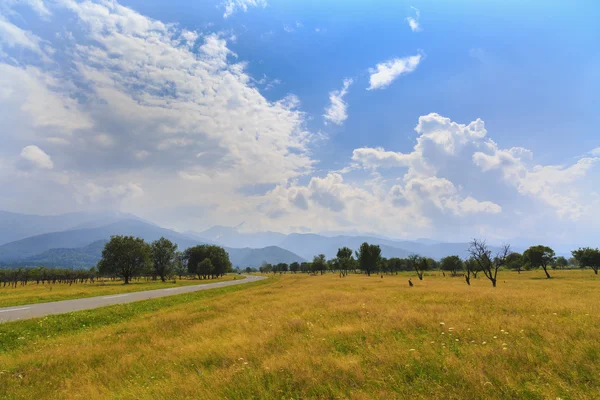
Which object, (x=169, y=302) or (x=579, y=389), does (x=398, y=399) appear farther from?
(x=169, y=302)

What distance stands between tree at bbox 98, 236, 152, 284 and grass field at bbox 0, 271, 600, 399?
78.7 m

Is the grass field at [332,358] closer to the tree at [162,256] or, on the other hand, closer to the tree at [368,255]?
the tree at [162,256]

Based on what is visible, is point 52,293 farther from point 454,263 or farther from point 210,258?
point 454,263

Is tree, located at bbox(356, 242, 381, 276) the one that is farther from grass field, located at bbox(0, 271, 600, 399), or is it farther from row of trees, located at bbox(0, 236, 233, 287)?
grass field, located at bbox(0, 271, 600, 399)

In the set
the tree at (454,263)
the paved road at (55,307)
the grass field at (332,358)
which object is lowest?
the tree at (454,263)

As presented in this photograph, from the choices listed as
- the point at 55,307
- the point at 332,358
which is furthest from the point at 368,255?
the point at 332,358

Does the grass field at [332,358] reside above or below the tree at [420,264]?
above

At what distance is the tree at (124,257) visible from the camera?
83375 mm

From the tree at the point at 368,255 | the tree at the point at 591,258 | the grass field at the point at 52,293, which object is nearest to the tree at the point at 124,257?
the grass field at the point at 52,293

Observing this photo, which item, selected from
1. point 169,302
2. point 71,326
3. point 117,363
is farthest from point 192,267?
point 117,363

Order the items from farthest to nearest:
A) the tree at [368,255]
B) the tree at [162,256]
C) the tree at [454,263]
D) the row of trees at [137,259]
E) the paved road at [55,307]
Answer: the tree at [368,255], the tree at [454,263], the tree at [162,256], the row of trees at [137,259], the paved road at [55,307]

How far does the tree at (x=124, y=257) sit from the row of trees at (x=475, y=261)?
77.2 meters

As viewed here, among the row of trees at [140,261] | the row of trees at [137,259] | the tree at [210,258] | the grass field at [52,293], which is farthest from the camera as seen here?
the tree at [210,258]

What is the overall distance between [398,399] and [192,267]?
13439 centimetres
